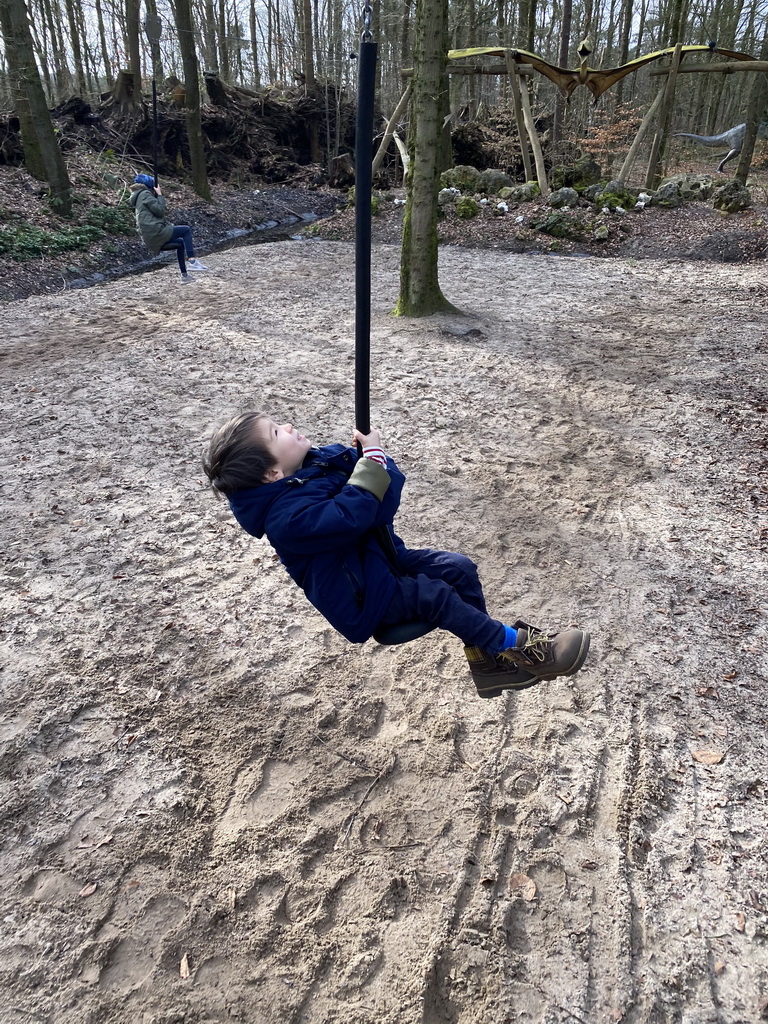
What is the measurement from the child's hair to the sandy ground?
1359 mm

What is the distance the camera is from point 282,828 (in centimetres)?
267

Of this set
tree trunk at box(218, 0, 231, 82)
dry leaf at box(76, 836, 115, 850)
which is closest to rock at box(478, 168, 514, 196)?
dry leaf at box(76, 836, 115, 850)

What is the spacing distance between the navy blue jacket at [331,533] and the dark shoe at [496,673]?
18.9 inches

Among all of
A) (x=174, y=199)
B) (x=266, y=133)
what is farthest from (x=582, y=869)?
(x=266, y=133)

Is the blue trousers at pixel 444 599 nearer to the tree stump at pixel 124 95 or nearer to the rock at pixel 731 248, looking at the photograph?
the rock at pixel 731 248

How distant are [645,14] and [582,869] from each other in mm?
37375

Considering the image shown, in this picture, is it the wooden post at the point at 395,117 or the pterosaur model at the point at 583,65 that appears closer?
the wooden post at the point at 395,117

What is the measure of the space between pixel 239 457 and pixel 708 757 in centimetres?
231

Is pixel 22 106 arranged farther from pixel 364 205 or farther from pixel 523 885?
pixel 523 885

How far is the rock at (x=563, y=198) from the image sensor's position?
14.7 meters

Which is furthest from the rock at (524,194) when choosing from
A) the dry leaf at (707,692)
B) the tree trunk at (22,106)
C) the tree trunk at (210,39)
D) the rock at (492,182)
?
the tree trunk at (210,39)

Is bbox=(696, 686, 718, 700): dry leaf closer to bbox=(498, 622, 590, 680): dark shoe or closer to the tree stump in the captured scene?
bbox=(498, 622, 590, 680): dark shoe

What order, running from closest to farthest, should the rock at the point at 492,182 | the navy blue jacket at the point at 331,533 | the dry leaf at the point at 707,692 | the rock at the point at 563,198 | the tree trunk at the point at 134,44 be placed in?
the navy blue jacket at the point at 331,533
the dry leaf at the point at 707,692
the rock at the point at 563,198
the rock at the point at 492,182
the tree trunk at the point at 134,44

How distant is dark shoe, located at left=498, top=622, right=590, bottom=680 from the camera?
2590 millimetres
